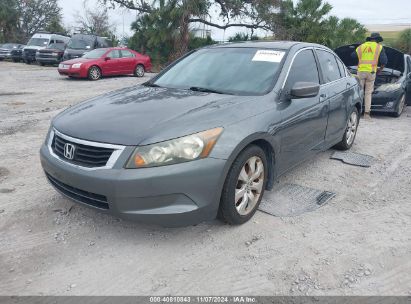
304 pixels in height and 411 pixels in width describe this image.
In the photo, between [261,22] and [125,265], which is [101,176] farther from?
[261,22]

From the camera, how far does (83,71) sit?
14.6 metres

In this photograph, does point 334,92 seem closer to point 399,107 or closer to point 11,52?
point 399,107

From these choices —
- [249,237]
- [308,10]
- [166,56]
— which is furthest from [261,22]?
[249,237]

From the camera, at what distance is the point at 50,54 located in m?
21.7

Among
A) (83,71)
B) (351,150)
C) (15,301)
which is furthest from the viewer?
(83,71)

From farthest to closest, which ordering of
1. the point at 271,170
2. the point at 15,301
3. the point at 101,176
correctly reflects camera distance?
1. the point at 271,170
2. the point at 101,176
3. the point at 15,301

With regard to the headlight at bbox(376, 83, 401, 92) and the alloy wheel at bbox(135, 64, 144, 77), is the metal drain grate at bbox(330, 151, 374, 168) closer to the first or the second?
the headlight at bbox(376, 83, 401, 92)

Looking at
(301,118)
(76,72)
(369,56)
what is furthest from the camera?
(76,72)

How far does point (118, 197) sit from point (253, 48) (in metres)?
2.37

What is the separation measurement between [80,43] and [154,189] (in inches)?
739

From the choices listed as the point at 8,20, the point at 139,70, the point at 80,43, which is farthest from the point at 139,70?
the point at 8,20

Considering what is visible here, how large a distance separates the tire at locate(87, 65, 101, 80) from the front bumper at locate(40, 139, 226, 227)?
12822mm

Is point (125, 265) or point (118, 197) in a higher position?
point (118, 197)

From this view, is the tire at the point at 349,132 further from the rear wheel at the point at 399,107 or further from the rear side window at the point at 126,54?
the rear side window at the point at 126,54
